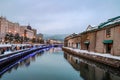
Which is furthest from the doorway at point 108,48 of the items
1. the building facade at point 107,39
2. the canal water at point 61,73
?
the canal water at point 61,73

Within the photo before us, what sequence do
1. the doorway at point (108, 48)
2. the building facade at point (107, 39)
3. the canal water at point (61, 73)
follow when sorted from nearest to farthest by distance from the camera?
the canal water at point (61, 73) < the building facade at point (107, 39) < the doorway at point (108, 48)

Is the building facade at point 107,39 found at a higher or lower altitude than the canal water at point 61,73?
higher

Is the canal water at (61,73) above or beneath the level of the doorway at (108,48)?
beneath

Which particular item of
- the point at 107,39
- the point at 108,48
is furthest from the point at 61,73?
the point at 107,39

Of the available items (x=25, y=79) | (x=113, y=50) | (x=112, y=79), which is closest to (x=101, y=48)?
(x=113, y=50)

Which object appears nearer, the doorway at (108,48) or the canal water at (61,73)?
the canal water at (61,73)

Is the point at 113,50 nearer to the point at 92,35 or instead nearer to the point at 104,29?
the point at 104,29

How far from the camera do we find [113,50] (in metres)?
32.7

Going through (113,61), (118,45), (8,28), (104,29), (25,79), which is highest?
(8,28)

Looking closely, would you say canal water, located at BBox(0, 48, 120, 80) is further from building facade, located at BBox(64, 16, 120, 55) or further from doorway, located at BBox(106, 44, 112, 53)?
doorway, located at BBox(106, 44, 112, 53)

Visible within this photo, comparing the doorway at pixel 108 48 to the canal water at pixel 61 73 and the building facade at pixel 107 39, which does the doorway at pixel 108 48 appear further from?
the canal water at pixel 61 73

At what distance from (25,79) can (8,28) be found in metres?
135

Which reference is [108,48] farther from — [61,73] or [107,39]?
[61,73]

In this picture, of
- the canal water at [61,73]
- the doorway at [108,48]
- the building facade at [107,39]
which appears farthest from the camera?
the doorway at [108,48]
